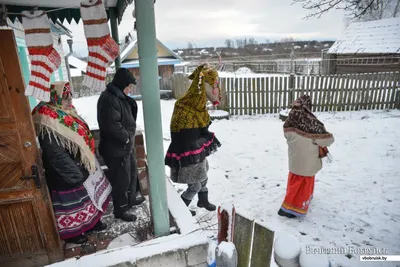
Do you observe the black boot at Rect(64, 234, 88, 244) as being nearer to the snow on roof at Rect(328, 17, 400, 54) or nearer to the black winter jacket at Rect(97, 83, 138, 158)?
the black winter jacket at Rect(97, 83, 138, 158)

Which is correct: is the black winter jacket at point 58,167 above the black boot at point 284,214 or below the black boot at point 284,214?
above

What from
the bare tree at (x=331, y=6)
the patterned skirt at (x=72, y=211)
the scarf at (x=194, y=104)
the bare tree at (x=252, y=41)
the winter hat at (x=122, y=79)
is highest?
the bare tree at (x=252, y=41)

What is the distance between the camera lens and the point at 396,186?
4340 millimetres

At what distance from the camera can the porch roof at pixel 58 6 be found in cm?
292

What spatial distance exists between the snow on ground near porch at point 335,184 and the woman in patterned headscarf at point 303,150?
0.31 m

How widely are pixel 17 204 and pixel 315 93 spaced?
9723 millimetres

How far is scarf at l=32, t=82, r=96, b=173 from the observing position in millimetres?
2361

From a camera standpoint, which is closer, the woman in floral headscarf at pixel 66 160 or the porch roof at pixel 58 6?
the woman in floral headscarf at pixel 66 160

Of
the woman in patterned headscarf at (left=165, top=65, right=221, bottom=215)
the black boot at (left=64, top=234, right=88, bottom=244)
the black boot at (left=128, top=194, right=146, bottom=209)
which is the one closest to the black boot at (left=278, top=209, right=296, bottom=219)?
the woman in patterned headscarf at (left=165, top=65, right=221, bottom=215)

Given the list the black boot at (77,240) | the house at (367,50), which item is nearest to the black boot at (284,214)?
the black boot at (77,240)

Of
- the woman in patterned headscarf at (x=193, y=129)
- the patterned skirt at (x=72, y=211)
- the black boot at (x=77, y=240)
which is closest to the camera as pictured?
the patterned skirt at (x=72, y=211)

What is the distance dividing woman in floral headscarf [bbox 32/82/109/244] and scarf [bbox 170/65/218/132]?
1.05m

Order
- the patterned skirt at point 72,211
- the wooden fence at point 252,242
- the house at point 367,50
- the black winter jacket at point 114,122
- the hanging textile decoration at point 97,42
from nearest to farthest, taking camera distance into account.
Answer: the wooden fence at point 252,242 < the hanging textile decoration at point 97,42 < the patterned skirt at point 72,211 < the black winter jacket at point 114,122 < the house at point 367,50

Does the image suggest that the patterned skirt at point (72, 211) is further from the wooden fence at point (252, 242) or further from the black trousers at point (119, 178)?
the wooden fence at point (252, 242)
